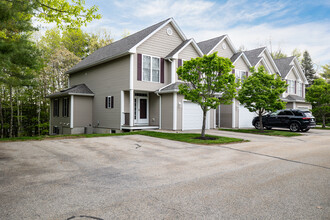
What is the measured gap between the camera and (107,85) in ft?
61.9

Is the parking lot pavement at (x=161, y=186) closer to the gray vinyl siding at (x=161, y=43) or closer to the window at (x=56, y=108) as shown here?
the gray vinyl siding at (x=161, y=43)

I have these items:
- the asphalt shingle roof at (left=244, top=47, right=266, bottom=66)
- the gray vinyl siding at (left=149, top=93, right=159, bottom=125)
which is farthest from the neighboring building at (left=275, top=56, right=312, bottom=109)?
the gray vinyl siding at (left=149, top=93, right=159, bottom=125)

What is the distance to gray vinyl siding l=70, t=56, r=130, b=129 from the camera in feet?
56.7

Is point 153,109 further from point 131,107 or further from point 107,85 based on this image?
point 107,85

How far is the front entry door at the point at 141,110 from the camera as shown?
18.2 m

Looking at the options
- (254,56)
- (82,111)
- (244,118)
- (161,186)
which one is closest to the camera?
(161,186)

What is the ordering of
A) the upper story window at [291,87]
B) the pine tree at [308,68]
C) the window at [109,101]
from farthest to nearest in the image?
the pine tree at [308,68] < the upper story window at [291,87] < the window at [109,101]

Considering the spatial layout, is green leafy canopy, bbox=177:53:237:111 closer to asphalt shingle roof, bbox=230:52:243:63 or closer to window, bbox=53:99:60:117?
asphalt shingle roof, bbox=230:52:243:63

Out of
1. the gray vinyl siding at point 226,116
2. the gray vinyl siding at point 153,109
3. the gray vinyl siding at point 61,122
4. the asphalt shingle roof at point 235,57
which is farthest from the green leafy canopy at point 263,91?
the gray vinyl siding at point 61,122

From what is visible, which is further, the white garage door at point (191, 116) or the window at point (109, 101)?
the window at point (109, 101)

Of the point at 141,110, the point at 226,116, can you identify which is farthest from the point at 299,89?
the point at 141,110

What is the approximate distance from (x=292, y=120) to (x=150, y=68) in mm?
11427

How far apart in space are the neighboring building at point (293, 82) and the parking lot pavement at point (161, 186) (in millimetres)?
21157

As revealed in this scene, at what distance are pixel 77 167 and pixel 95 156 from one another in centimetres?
153
